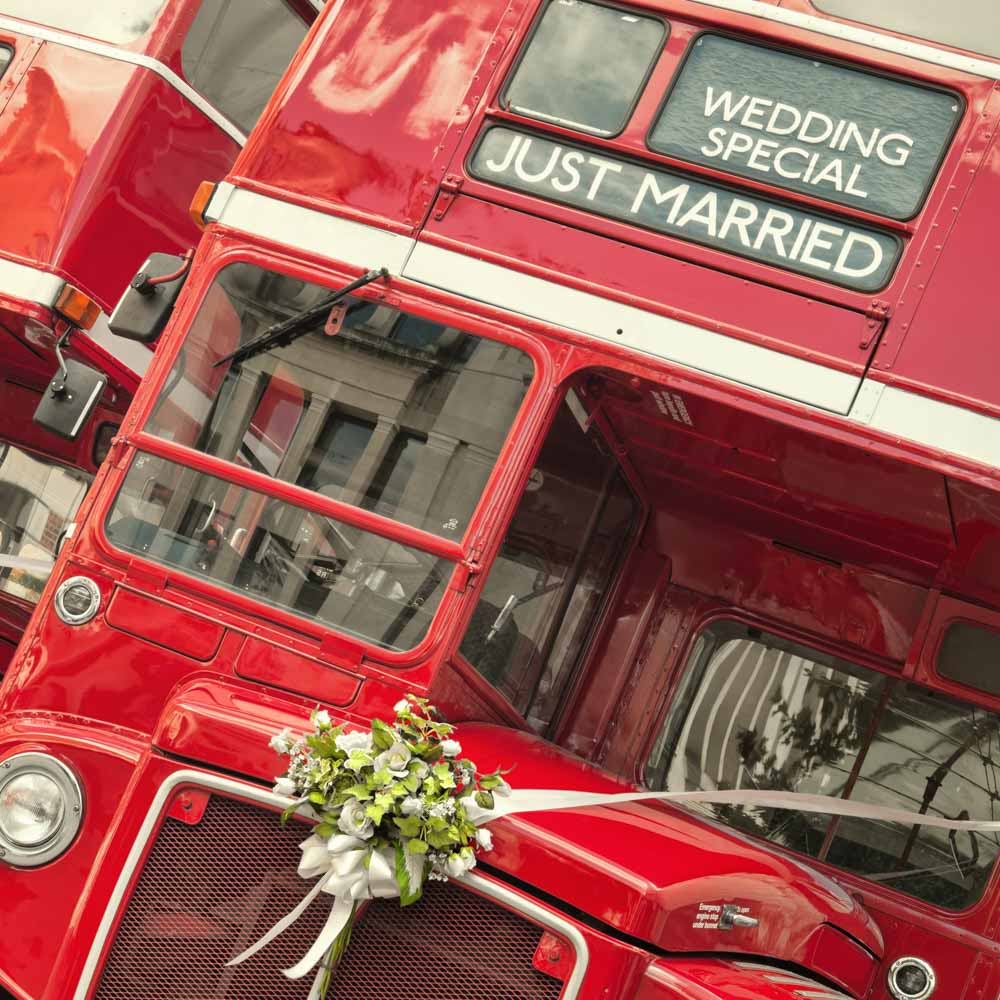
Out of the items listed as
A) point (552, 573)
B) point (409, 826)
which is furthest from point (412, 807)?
point (552, 573)

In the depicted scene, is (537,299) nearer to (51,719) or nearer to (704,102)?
(704,102)

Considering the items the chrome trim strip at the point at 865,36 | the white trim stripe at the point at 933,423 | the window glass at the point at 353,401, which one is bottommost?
the window glass at the point at 353,401

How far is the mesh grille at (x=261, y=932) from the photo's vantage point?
302cm

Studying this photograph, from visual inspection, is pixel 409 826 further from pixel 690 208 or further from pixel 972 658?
pixel 972 658

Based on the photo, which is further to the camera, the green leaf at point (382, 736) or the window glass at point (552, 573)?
the window glass at point (552, 573)

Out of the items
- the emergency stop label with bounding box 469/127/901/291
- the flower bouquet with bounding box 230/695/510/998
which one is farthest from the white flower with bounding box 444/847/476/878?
the emergency stop label with bounding box 469/127/901/291

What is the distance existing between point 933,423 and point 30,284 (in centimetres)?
389

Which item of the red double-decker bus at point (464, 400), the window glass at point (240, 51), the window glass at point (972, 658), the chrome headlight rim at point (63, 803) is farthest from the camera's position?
the window glass at point (240, 51)

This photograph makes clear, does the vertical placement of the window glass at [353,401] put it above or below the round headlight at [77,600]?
above

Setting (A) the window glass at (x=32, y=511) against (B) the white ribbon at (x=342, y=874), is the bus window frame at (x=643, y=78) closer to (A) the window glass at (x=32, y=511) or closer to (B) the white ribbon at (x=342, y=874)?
(B) the white ribbon at (x=342, y=874)

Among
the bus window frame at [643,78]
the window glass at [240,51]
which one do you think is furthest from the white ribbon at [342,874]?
the window glass at [240,51]

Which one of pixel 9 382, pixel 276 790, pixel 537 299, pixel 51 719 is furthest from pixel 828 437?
pixel 9 382

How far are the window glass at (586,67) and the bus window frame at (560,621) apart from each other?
0.81 m

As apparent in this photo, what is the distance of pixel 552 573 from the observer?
4.80 metres
